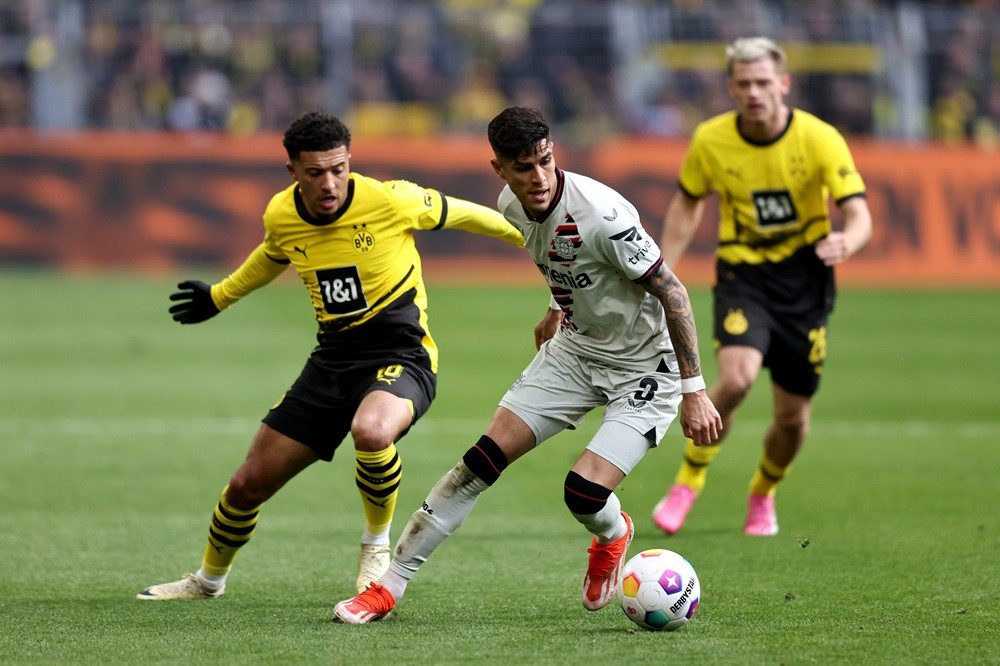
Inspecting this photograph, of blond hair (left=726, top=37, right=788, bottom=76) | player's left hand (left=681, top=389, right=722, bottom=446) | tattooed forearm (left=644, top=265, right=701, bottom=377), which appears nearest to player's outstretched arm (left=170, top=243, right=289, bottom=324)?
tattooed forearm (left=644, top=265, right=701, bottom=377)

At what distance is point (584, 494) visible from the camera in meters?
5.87

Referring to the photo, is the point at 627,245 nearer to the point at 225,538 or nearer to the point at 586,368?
the point at 586,368

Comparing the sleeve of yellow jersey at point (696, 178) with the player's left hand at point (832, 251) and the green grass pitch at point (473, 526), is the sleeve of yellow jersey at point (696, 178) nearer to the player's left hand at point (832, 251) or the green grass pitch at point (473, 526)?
the player's left hand at point (832, 251)

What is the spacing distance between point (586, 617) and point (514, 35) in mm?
20456

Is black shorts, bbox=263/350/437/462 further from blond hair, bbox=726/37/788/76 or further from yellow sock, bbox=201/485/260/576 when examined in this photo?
blond hair, bbox=726/37/788/76

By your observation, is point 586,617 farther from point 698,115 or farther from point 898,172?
point 698,115

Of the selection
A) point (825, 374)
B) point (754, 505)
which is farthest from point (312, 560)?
point (825, 374)

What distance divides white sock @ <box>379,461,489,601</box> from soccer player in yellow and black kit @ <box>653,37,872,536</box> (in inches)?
87.5

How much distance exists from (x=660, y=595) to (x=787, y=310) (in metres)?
2.90

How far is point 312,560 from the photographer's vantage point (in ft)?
24.0

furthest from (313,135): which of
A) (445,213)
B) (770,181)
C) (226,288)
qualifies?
(770,181)

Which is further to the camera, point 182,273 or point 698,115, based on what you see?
point 698,115

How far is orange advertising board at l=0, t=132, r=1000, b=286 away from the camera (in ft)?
68.1

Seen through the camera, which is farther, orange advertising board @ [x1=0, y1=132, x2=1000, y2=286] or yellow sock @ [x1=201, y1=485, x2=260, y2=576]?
orange advertising board @ [x1=0, y1=132, x2=1000, y2=286]
